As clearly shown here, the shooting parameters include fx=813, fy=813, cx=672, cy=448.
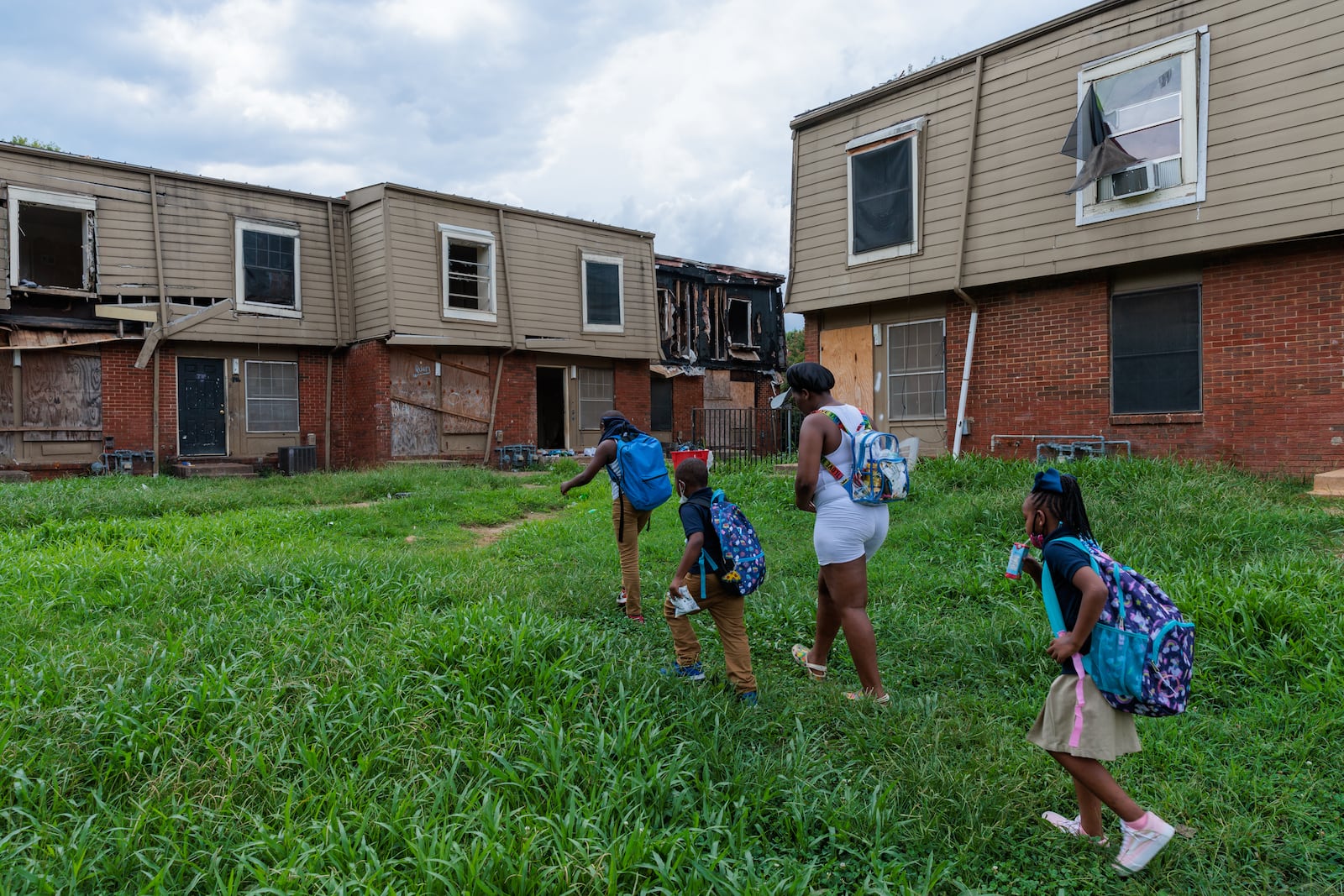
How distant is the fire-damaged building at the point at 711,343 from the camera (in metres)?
22.2

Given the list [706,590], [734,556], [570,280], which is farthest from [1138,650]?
[570,280]

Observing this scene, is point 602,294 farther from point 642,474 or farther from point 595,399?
point 642,474

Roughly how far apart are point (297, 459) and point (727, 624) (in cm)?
Result: 1422

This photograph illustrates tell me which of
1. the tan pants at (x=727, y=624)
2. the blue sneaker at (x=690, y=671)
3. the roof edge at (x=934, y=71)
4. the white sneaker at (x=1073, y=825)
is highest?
the roof edge at (x=934, y=71)

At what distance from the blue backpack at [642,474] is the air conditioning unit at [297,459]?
12097 millimetres

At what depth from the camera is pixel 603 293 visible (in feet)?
64.5

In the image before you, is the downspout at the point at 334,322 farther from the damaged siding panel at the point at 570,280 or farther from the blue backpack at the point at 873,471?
the blue backpack at the point at 873,471

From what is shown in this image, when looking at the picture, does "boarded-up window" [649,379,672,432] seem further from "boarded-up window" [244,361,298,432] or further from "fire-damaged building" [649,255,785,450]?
"boarded-up window" [244,361,298,432]

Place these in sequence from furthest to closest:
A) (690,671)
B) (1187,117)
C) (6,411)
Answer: (6,411), (1187,117), (690,671)

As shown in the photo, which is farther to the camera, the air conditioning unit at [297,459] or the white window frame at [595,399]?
the white window frame at [595,399]

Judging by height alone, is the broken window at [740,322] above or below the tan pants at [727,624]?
above

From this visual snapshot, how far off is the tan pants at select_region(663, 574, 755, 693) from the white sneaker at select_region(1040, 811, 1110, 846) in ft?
4.87

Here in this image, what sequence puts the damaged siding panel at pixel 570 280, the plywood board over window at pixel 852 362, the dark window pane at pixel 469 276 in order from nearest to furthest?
1. the plywood board over window at pixel 852 362
2. the dark window pane at pixel 469 276
3. the damaged siding panel at pixel 570 280

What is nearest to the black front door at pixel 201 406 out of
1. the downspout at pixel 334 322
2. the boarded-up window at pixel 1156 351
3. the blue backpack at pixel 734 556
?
the downspout at pixel 334 322
